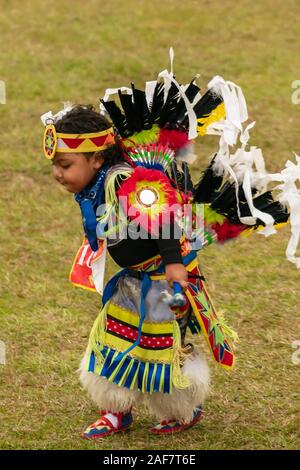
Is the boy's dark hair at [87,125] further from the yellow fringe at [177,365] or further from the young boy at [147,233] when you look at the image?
the yellow fringe at [177,365]

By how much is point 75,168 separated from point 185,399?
1059 mm

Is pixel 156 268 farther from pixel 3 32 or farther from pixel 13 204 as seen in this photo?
pixel 3 32

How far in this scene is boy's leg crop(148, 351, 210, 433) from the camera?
160 inches

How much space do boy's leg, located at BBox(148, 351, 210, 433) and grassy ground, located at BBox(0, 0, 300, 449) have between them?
0.08m

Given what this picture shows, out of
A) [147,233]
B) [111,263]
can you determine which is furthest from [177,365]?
[111,263]

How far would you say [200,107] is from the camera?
13.1 feet

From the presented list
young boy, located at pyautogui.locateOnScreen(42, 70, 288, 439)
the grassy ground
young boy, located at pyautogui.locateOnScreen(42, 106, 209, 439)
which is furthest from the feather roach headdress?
the grassy ground

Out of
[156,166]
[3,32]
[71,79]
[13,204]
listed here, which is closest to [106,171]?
[156,166]

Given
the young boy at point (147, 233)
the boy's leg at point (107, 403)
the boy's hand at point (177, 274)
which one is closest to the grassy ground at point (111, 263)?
the boy's leg at point (107, 403)

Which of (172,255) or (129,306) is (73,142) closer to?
(172,255)

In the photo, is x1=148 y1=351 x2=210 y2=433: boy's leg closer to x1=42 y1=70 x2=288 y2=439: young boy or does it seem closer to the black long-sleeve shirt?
x1=42 y1=70 x2=288 y2=439: young boy

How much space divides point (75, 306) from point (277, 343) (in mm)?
1190

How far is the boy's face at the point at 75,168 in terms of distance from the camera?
3.87 m

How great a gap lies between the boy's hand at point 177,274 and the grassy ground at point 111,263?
79 centimetres
